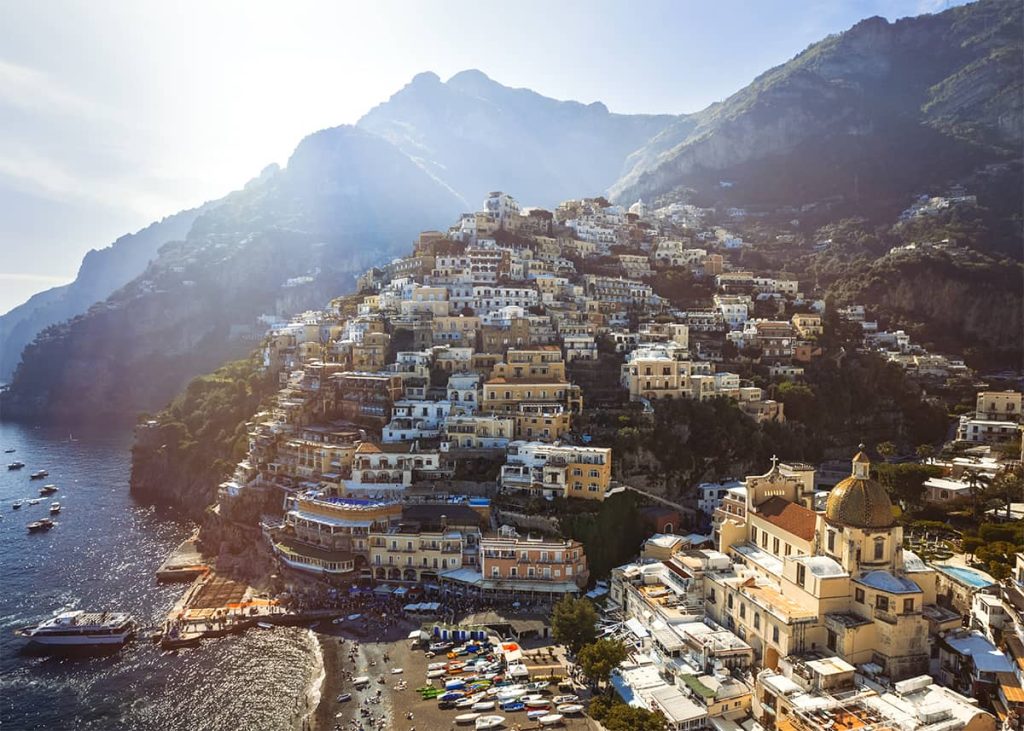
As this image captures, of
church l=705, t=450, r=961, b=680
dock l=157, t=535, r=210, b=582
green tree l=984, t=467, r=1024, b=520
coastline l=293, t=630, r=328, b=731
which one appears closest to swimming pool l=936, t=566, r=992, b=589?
church l=705, t=450, r=961, b=680

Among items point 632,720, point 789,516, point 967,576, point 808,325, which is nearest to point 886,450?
point 808,325

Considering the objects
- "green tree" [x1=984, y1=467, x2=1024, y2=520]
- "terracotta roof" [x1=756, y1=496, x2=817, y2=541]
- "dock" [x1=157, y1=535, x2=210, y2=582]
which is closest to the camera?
"terracotta roof" [x1=756, y1=496, x2=817, y2=541]

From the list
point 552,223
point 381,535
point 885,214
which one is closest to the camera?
point 381,535

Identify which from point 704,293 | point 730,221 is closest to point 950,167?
point 730,221

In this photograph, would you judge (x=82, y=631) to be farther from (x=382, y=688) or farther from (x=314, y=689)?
(x=382, y=688)

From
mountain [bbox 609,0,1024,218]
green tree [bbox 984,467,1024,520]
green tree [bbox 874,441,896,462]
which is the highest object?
mountain [bbox 609,0,1024,218]

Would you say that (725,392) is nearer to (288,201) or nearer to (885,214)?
(885,214)

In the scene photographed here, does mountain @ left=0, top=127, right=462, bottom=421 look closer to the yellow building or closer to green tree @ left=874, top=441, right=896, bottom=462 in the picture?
the yellow building
